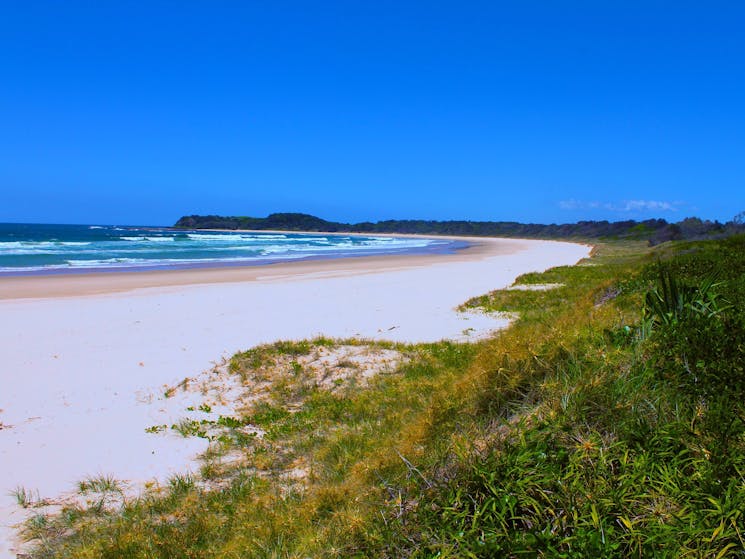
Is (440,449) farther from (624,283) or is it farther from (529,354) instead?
(624,283)

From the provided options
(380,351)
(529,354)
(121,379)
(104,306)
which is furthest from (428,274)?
(529,354)

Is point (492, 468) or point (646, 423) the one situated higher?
point (646, 423)

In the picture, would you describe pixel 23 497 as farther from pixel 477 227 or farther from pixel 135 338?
pixel 477 227

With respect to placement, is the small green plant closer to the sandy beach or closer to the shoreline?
the sandy beach

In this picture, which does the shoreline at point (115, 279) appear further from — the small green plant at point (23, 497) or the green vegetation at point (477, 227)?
the green vegetation at point (477, 227)

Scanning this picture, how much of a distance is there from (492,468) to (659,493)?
86cm

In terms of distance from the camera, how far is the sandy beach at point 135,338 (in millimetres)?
5215

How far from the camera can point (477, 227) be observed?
457ft

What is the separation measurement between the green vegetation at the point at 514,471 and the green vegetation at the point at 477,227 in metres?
34.4

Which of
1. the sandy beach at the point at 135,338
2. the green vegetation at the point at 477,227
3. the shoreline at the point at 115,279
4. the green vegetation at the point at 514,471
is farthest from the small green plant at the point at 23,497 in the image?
the green vegetation at the point at 477,227

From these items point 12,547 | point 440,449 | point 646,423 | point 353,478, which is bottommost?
point 12,547

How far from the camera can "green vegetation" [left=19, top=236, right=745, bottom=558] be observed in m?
2.40

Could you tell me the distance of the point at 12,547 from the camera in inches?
145

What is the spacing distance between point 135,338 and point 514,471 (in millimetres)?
9837
